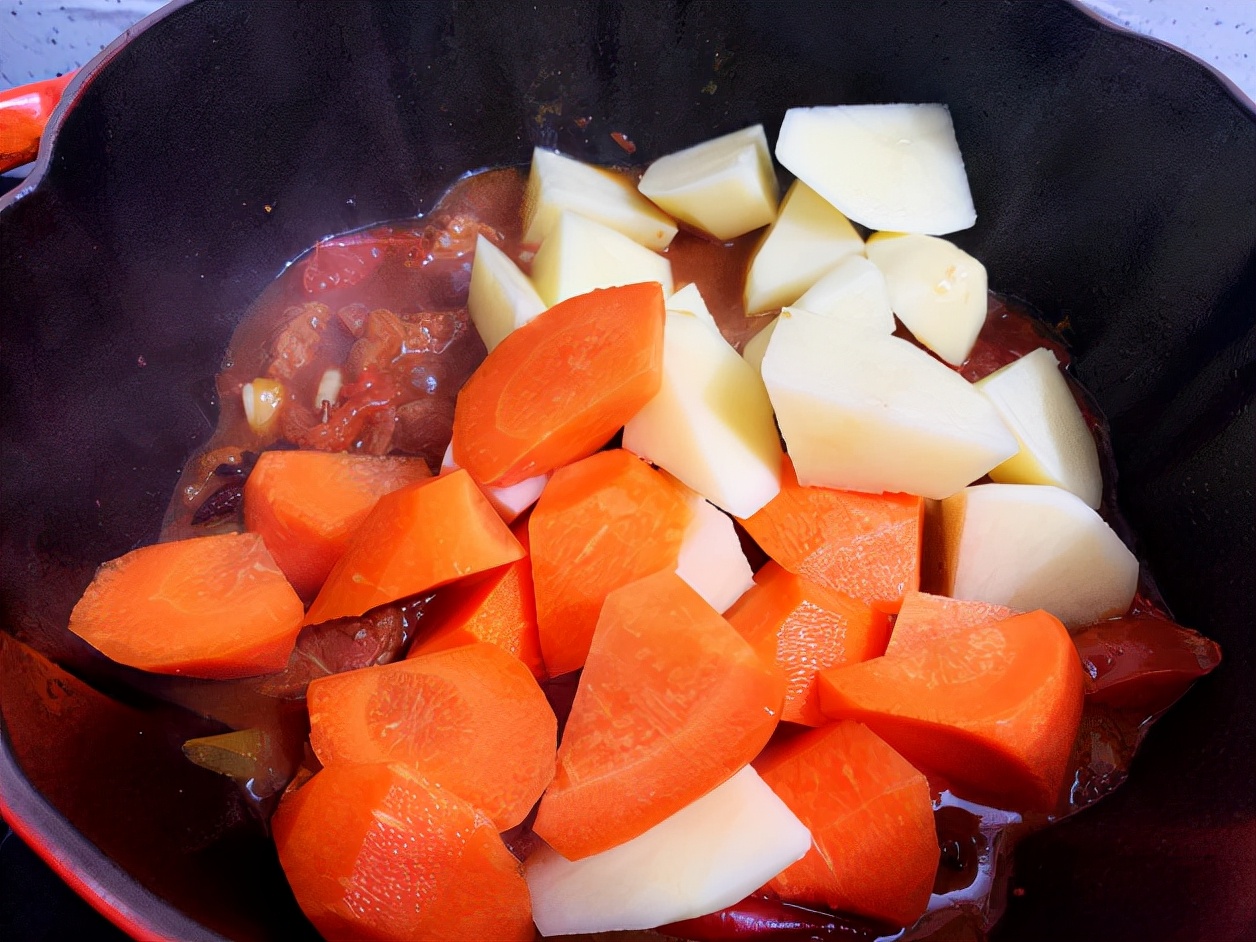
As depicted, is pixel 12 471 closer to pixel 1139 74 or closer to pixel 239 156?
pixel 239 156

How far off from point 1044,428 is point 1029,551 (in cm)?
23

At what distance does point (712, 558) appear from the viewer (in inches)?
43.1

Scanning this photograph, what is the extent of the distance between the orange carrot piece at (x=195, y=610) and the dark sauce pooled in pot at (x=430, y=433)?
0.06 meters

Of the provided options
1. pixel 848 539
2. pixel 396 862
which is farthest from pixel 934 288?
pixel 396 862

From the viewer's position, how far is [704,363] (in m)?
1.17

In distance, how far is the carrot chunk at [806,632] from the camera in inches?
41.2

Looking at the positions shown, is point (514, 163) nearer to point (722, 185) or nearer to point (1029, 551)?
point (722, 185)

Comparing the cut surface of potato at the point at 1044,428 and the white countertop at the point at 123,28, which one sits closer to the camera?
the cut surface of potato at the point at 1044,428

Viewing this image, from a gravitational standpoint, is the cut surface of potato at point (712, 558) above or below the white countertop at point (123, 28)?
below

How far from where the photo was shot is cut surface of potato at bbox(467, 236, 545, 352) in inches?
51.4

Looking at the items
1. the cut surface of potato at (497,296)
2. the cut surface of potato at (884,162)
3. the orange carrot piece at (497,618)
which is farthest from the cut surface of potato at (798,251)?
the orange carrot piece at (497,618)

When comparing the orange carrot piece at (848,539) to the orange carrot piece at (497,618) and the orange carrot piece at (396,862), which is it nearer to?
the orange carrot piece at (497,618)

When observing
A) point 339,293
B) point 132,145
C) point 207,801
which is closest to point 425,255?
point 339,293

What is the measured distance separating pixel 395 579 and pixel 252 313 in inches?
26.9
